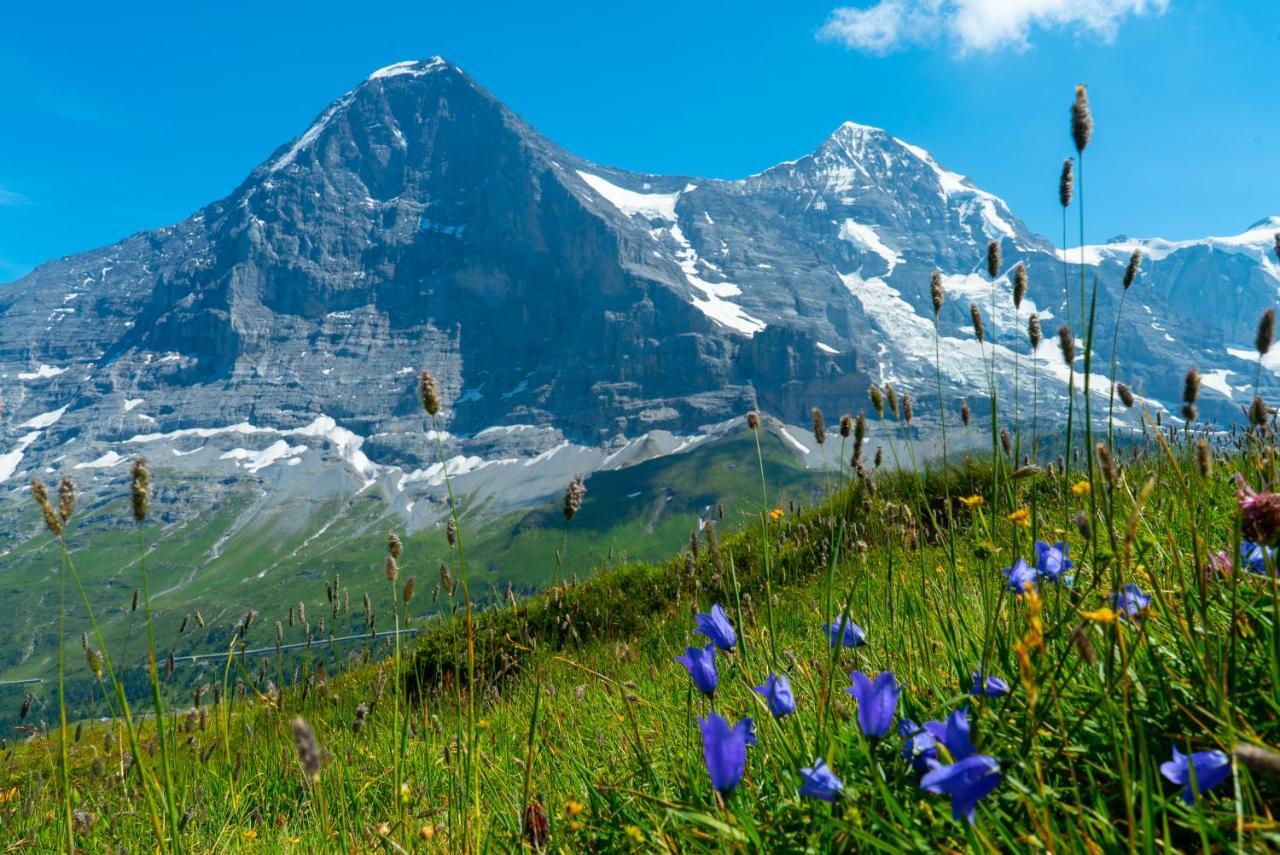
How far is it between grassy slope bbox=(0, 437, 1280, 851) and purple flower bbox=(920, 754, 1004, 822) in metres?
0.07

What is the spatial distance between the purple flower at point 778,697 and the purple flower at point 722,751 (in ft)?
1.11

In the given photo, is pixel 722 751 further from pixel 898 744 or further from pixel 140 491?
pixel 140 491

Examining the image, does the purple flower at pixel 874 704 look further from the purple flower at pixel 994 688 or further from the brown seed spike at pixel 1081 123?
the brown seed spike at pixel 1081 123

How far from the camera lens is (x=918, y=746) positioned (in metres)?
1.72

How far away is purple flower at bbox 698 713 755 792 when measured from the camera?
1669 millimetres

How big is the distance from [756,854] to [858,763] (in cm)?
45

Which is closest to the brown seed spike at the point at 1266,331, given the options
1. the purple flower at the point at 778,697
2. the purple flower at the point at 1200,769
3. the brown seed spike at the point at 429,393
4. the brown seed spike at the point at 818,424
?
the brown seed spike at the point at 818,424

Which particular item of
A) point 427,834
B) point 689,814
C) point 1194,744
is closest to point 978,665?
point 1194,744

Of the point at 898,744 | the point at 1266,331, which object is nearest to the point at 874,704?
the point at 898,744

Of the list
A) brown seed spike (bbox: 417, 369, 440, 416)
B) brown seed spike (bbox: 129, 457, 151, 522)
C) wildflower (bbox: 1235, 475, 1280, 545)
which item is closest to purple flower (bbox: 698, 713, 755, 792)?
wildflower (bbox: 1235, 475, 1280, 545)

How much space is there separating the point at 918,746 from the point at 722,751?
0.45m

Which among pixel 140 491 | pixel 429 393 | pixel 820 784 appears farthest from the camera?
pixel 429 393

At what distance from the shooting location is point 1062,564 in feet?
8.20

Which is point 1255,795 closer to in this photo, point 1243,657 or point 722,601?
point 1243,657
